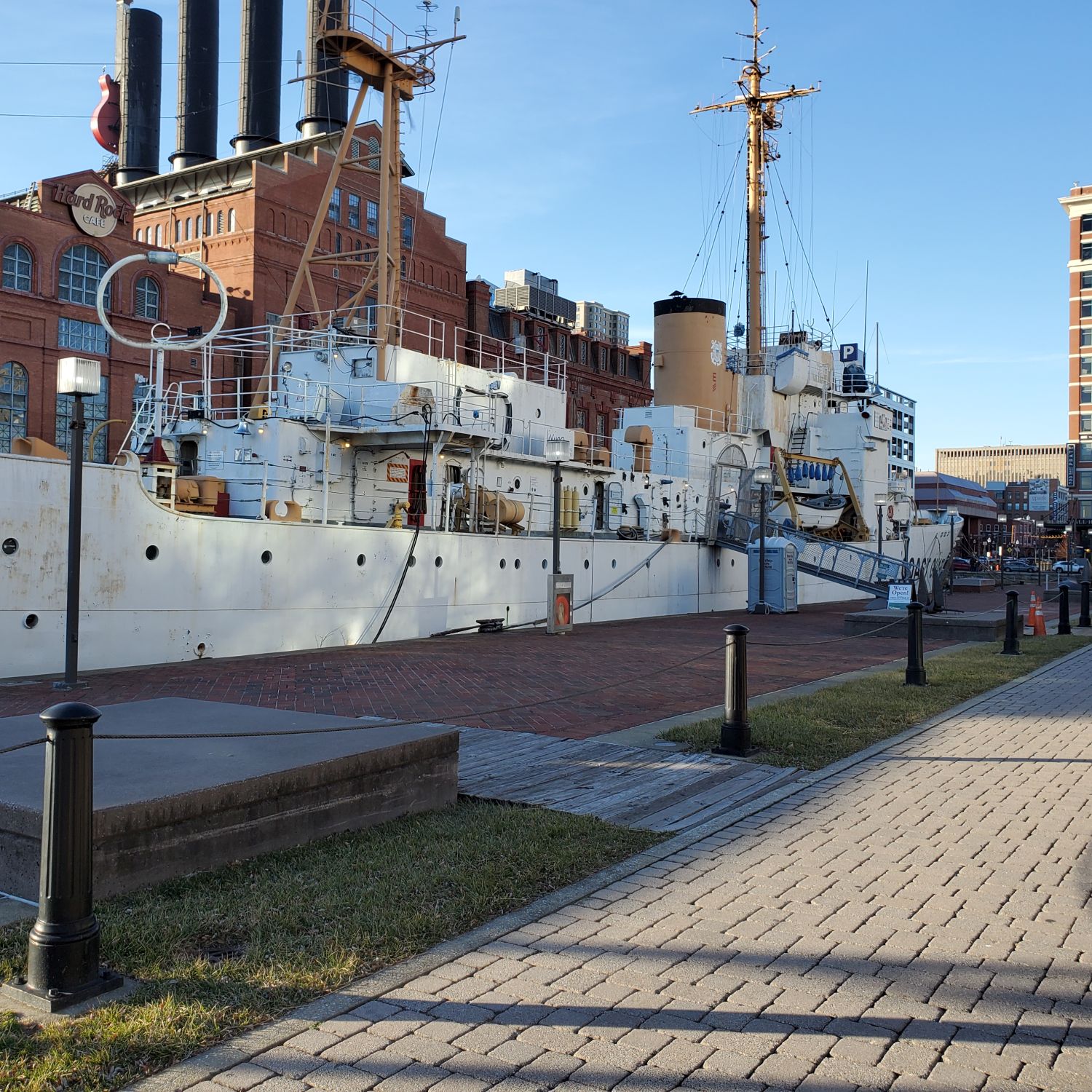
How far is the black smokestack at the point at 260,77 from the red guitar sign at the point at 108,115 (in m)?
6.25

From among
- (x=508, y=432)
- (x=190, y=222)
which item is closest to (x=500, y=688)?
(x=508, y=432)

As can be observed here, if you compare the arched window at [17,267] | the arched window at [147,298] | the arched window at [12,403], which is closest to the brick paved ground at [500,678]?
the arched window at [12,403]

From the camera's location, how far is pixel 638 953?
409cm

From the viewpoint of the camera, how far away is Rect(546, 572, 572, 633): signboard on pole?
719 inches

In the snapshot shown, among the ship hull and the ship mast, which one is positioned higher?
the ship mast

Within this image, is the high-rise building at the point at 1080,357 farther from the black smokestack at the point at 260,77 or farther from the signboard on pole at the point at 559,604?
the signboard on pole at the point at 559,604

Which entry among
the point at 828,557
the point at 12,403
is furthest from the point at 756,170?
the point at 12,403

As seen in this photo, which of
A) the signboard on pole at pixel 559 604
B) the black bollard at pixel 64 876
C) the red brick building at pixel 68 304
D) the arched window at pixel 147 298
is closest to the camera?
the black bollard at pixel 64 876

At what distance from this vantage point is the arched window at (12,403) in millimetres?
38344

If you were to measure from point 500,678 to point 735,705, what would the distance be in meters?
4.86

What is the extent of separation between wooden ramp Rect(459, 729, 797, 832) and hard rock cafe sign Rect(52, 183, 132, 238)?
38.8 meters

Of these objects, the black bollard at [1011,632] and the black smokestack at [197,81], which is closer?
the black bollard at [1011,632]

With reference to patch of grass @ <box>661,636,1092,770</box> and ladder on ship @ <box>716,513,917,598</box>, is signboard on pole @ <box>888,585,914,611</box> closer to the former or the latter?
ladder on ship @ <box>716,513,917,598</box>

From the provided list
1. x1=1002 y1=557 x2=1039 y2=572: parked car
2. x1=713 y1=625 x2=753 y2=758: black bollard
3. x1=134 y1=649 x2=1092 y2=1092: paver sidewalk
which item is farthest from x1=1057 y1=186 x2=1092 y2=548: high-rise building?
x1=134 y1=649 x2=1092 y2=1092: paver sidewalk
